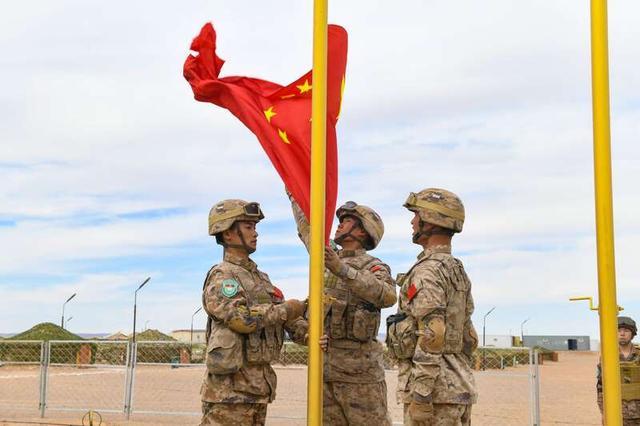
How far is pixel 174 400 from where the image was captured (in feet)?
55.9

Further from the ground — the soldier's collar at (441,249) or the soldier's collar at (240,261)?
the soldier's collar at (441,249)

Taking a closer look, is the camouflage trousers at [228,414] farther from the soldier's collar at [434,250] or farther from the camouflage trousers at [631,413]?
the camouflage trousers at [631,413]

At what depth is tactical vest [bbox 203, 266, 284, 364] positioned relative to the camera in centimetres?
577

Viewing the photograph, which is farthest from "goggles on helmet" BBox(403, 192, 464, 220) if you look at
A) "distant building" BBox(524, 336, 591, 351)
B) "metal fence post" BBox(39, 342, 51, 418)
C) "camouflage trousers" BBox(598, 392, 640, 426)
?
"distant building" BBox(524, 336, 591, 351)

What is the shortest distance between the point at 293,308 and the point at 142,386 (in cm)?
1571

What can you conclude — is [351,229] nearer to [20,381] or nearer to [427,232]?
[427,232]

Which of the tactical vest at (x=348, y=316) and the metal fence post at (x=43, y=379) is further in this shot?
the metal fence post at (x=43, y=379)

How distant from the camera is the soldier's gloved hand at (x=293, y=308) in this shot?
5738mm

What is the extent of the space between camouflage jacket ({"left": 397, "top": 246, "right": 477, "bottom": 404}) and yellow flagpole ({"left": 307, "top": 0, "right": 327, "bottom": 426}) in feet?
2.70

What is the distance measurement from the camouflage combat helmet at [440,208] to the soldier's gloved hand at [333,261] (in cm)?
65

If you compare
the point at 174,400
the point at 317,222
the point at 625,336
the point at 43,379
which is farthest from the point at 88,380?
the point at 317,222

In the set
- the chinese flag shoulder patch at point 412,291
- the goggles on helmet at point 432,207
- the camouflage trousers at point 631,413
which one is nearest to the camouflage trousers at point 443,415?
the chinese flag shoulder patch at point 412,291

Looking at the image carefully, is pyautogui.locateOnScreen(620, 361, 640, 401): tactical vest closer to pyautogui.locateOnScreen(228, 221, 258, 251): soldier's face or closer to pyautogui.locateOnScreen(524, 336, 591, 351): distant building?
pyautogui.locateOnScreen(228, 221, 258, 251): soldier's face

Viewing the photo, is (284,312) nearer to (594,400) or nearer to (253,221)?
(253,221)
